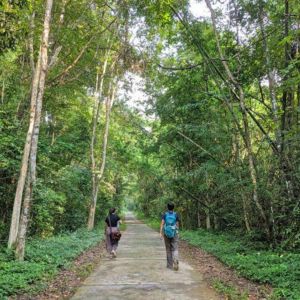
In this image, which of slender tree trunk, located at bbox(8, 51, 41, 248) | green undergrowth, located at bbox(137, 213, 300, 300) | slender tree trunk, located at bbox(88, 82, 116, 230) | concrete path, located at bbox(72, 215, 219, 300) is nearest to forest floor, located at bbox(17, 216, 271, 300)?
concrete path, located at bbox(72, 215, 219, 300)

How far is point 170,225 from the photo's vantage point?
9.12 metres

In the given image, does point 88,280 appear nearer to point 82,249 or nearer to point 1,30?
point 82,249

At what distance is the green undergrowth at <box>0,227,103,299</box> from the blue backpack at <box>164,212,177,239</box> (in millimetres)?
2777

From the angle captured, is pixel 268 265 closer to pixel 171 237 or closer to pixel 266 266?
pixel 266 266

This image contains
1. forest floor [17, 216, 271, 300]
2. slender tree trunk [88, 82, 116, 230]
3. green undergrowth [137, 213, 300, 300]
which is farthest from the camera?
slender tree trunk [88, 82, 116, 230]

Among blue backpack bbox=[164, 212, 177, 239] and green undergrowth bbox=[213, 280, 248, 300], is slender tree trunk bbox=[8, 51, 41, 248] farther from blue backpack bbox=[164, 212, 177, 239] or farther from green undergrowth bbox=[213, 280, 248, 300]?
green undergrowth bbox=[213, 280, 248, 300]

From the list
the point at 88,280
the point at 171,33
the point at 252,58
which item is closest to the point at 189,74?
the point at 171,33

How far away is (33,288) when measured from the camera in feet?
21.4

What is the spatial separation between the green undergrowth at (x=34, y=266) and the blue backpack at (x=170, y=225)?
278 cm

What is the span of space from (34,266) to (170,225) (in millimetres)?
3510

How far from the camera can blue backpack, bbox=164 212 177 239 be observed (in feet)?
29.5

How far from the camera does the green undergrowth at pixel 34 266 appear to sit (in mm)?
6422

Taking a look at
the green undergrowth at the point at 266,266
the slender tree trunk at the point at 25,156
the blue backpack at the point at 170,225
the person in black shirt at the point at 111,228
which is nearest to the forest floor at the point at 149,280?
the green undergrowth at the point at 266,266

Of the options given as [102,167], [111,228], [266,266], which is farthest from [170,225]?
[102,167]
